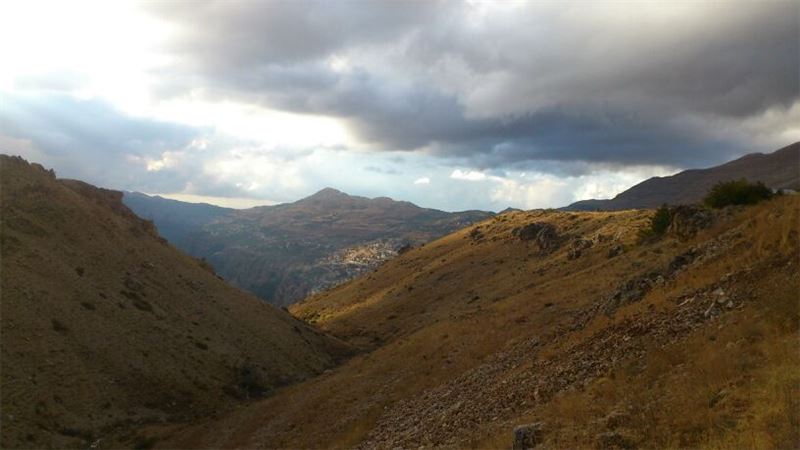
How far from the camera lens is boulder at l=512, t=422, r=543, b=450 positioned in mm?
13023

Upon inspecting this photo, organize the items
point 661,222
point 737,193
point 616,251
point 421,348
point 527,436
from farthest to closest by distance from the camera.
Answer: point 616,251, point 661,222, point 737,193, point 421,348, point 527,436

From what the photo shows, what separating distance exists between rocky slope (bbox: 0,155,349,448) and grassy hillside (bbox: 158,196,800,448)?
5085 mm

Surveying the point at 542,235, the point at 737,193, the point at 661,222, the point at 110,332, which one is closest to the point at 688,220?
the point at 737,193

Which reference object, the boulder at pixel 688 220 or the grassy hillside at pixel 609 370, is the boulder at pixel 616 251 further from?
the boulder at pixel 688 220

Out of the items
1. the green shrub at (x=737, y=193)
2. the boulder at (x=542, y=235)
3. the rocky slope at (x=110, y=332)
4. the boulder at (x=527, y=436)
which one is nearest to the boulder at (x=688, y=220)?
the green shrub at (x=737, y=193)

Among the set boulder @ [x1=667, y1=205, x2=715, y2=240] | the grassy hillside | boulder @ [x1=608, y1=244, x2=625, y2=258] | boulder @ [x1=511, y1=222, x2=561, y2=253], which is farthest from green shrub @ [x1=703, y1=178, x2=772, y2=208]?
boulder @ [x1=511, y1=222, x2=561, y2=253]

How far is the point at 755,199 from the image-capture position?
1481 inches

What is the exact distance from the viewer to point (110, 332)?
40719 millimetres

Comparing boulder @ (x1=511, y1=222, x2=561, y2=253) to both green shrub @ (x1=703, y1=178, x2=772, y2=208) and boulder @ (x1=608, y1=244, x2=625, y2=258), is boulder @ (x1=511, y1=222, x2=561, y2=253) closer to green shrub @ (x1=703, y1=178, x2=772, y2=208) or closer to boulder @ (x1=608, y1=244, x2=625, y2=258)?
boulder @ (x1=608, y1=244, x2=625, y2=258)

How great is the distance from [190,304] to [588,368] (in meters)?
45.0

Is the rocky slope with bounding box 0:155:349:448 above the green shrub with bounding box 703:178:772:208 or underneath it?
underneath

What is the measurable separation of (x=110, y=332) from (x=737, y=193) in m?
50.8

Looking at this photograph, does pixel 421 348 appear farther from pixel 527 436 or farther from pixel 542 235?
pixel 542 235

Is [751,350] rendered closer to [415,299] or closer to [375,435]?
[375,435]
